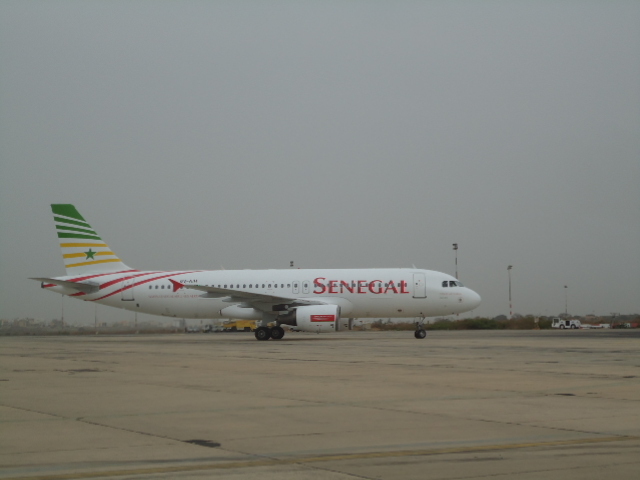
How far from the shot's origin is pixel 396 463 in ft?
19.0

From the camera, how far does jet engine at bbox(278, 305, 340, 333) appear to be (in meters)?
31.2

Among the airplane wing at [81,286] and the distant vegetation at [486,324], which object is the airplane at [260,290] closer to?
the airplane wing at [81,286]

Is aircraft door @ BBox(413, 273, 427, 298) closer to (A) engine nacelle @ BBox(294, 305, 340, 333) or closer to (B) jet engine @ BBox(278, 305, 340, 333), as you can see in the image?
(B) jet engine @ BBox(278, 305, 340, 333)

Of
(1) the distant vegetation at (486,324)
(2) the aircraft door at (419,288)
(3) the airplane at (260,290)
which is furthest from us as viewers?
(1) the distant vegetation at (486,324)

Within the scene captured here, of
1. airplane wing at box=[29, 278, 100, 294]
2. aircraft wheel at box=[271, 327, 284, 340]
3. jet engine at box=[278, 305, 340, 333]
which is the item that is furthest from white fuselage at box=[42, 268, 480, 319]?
jet engine at box=[278, 305, 340, 333]

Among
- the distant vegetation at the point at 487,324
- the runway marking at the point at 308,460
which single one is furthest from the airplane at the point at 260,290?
the runway marking at the point at 308,460

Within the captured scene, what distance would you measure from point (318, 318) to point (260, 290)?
16.1ft

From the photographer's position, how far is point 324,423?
310 inches

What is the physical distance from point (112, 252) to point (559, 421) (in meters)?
32.8

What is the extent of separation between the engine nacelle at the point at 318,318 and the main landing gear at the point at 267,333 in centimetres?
171

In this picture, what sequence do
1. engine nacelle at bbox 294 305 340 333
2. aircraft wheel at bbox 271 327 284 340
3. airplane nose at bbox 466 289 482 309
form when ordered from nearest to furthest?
1. engine nacelle at bbox 294 305 340 333
2. aircraft wheel at bbox 271 327 284 340
3. airplane nose at bbox 466 289 482 309

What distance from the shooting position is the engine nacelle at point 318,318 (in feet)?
102

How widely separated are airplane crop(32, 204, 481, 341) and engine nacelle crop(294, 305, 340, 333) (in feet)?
0.14

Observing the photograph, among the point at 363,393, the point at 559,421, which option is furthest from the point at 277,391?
the point at 559,421
